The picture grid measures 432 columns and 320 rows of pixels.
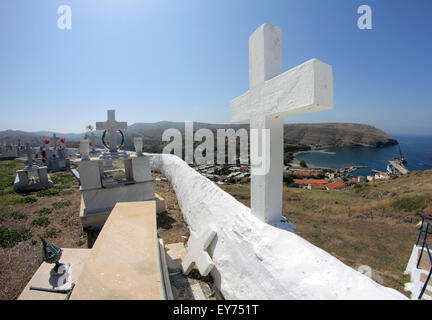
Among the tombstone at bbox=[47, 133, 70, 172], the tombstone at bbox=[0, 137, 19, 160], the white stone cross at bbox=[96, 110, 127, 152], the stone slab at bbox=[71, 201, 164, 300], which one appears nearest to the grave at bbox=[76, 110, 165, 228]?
the white stone cross at bbox=[96, 110, 127, 152]

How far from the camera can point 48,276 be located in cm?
296

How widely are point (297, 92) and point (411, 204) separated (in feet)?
37.0

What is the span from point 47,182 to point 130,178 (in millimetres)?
7071

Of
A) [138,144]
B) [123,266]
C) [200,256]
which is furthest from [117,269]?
[138,144]

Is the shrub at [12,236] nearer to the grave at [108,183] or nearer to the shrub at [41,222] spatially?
the shrub at [41,222]

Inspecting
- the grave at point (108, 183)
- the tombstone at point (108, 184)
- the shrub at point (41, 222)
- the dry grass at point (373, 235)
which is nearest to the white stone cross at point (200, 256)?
the dry grass at point (373, 235)

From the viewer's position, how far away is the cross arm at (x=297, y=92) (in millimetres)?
1828

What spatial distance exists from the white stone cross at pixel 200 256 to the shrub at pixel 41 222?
521cm

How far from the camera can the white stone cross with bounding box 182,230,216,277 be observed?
127 inches

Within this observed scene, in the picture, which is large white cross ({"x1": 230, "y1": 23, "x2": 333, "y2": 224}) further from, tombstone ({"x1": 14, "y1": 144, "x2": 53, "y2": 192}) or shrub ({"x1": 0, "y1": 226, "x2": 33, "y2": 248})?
tombstone ({"x1": 14, "y1": 144, "x2": 53, "y2": 192})

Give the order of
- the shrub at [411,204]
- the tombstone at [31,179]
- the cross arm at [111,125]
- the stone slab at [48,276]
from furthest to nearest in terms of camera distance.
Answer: the tombstone at [31,179]
the shrub at [411,204]
the cross arm at [111,125]
the stone slab at [48,276]

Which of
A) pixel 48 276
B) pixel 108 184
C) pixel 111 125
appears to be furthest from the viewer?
pixel 111 125

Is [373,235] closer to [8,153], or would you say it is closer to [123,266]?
[123,266]
